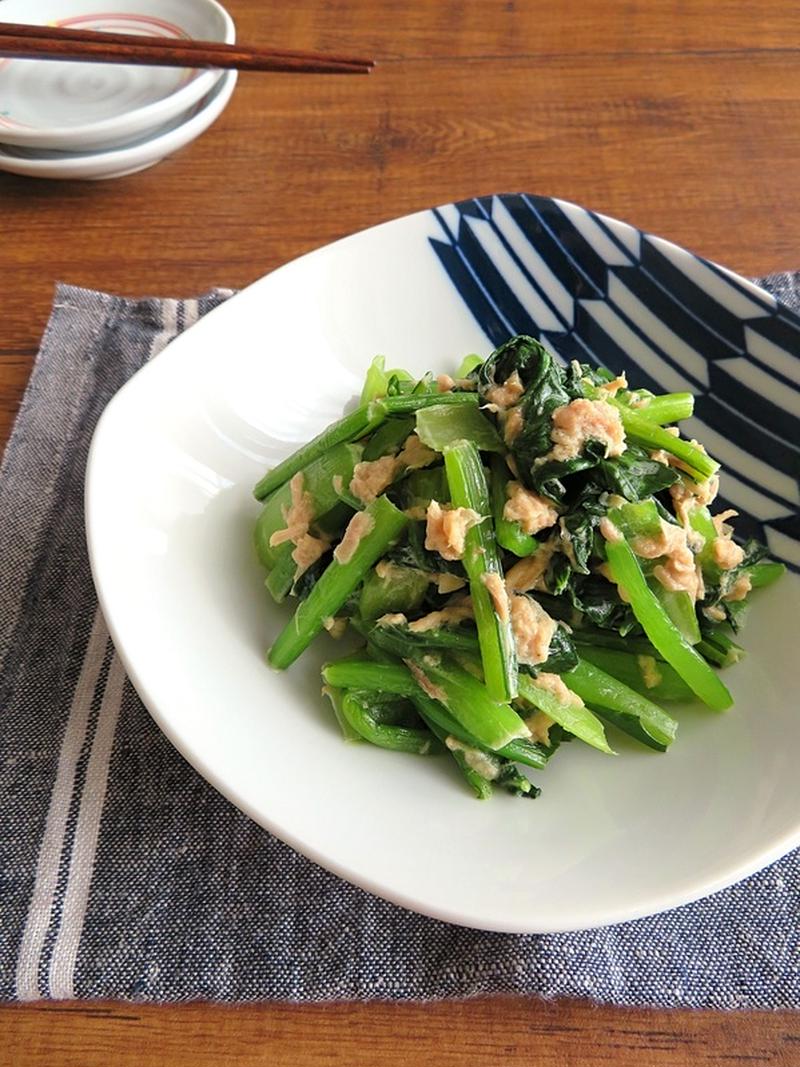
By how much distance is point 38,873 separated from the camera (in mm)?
1467

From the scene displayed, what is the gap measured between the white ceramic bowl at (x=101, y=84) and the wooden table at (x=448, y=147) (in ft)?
0.61

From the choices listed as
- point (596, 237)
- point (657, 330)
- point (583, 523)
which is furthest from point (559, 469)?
point (596, 237)

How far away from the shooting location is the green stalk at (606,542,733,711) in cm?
136

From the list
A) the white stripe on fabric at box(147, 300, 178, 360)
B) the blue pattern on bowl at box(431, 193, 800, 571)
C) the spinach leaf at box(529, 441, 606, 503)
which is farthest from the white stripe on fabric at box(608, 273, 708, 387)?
the white stripe on fabric at box(147, 300, 178, 360)

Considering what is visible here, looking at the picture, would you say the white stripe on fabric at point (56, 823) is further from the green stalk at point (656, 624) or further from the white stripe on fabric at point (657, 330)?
the white stripe on fabric at point (657, 330)

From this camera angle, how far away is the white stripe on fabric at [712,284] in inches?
69.7

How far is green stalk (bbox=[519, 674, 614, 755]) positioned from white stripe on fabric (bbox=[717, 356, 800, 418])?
0.72m

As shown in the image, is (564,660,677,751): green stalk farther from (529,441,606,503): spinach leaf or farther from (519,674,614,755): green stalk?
(529,441,606,503): spinach leaf

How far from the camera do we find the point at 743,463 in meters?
1.74

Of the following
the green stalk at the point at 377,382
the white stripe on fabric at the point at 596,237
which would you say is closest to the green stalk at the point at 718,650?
the green stalk at the point at 377,382

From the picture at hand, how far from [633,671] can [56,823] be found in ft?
3.06

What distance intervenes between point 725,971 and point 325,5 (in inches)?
124

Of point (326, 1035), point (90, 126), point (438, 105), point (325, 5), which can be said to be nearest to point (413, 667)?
point (326, 1035)

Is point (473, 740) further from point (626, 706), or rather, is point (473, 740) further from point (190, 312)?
point (190, 312)
